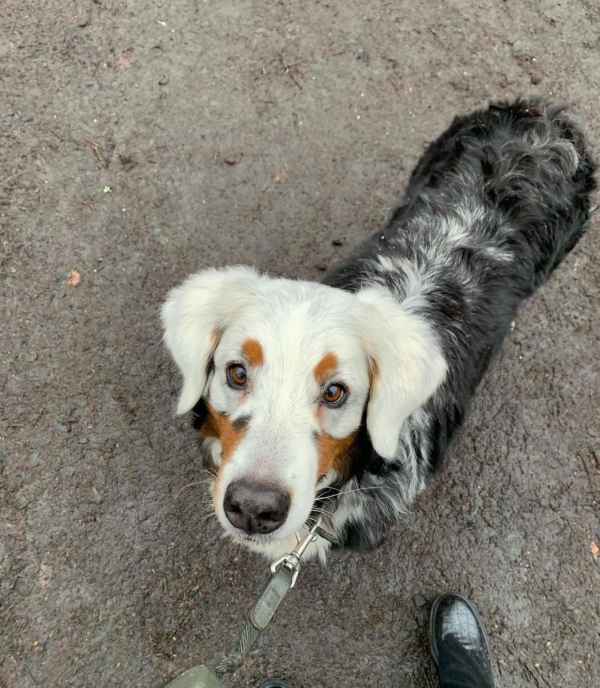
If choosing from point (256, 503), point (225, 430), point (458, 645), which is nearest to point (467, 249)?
point (225, 430)

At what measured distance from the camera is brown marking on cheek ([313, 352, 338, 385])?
→ 2014 mm

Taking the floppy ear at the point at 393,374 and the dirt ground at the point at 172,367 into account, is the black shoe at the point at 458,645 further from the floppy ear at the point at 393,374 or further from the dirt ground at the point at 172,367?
the floppy ear at the point at 393,374

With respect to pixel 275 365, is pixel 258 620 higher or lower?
lower

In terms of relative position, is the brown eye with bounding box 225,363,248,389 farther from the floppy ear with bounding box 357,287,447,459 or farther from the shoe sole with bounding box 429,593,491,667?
the shoe sole with bounding box 429,593,491,667

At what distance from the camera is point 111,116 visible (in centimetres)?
392

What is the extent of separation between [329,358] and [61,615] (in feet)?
7.05

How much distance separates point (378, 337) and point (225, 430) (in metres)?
0.68

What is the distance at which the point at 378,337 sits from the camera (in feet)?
7.20

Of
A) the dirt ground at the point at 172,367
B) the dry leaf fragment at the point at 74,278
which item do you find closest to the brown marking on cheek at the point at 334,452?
the dirt ground at the point at 172,367

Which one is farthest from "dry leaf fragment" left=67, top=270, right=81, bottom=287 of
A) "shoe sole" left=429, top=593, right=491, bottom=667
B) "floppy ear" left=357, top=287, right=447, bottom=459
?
"shoe sole" left=429, top=593, right=491, bottom=667

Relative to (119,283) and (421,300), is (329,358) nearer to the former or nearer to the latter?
(421,300)

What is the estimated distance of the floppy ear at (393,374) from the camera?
2166mm

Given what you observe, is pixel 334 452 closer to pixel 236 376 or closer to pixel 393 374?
pixel 393 374

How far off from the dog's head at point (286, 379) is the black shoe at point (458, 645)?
135 centimetres
